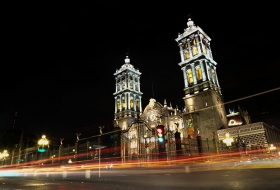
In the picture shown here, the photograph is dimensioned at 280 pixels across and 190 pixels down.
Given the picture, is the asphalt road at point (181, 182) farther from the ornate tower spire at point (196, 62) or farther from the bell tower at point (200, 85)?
the ornate tower spire at point (196, 62)

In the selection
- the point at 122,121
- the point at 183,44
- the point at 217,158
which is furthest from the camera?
the point at 122,121

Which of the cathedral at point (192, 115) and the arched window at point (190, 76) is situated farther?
the arched window at point (190, 76)

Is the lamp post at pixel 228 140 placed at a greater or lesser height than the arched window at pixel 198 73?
lesser

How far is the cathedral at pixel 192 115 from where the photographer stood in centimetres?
3655

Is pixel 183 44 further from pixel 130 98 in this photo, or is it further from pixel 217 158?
pixel 217 158

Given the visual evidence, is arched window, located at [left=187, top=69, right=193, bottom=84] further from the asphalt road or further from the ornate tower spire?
the asphalt road

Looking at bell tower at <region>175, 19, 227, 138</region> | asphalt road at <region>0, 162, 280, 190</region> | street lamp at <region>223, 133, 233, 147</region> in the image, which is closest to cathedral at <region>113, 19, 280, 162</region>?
bell tower at <region>175, 19, 227, 138</region>

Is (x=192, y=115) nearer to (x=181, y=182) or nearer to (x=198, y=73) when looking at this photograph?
(x=198, y=73)

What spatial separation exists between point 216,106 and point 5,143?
63.2 metres

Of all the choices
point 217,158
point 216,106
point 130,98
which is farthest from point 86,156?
point 130,98

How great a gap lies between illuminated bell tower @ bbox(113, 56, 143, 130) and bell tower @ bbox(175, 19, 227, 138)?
70.8ft

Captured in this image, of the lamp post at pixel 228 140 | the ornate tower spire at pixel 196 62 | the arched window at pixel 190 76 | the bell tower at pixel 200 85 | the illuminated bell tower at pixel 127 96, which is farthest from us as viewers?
the illuminated bell tower at pixel 127 96

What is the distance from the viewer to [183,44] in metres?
53.5

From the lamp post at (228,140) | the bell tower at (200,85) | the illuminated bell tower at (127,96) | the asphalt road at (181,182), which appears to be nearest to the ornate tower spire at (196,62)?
the bell tower at (200,85)
